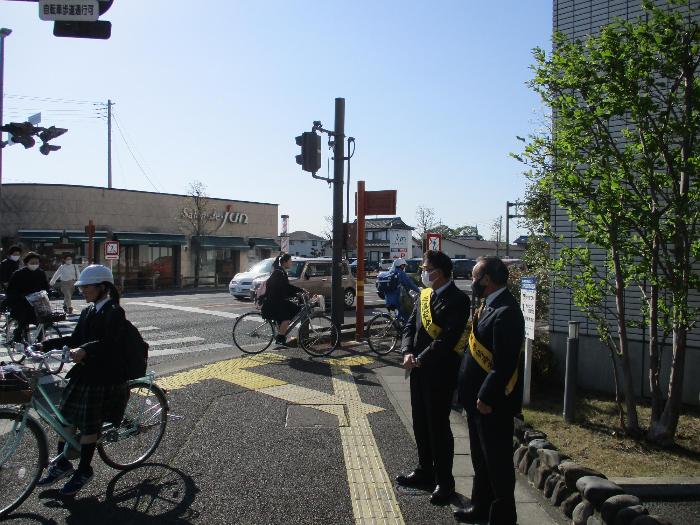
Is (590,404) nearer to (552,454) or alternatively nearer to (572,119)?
(552,454)

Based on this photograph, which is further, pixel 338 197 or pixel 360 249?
pixel 338 197

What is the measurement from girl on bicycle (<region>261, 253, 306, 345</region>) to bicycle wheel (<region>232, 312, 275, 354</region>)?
297 millimetres

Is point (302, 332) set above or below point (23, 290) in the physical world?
below

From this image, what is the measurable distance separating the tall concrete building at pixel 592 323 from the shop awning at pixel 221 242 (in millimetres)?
31065

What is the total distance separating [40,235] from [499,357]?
31.2 metres

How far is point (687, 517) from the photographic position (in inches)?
153

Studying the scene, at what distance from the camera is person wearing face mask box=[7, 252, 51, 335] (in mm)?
9148

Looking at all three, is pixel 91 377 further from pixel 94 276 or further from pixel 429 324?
pixel 429 324

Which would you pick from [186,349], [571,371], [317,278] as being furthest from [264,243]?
[571,371]

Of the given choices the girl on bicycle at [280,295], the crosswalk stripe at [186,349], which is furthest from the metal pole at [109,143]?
the girl on bicycle at [280,295]

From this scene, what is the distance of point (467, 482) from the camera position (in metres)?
4.57

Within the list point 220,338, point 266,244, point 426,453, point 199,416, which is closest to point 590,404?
point 426,453

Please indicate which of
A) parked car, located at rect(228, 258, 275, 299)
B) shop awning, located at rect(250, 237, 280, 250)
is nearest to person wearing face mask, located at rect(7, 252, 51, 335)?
parked car, located at rect(228, 258, 275, 299)

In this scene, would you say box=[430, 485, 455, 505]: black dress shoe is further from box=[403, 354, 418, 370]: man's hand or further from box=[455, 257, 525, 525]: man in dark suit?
box=[403, 354, 418, 370]: man's hand
